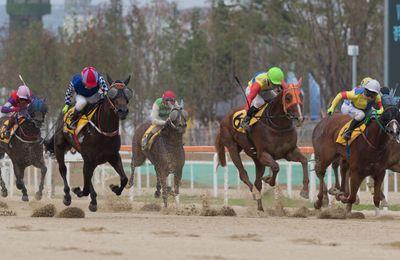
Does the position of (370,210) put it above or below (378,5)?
below

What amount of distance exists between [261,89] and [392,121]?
2.84 meters

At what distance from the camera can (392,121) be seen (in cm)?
1445

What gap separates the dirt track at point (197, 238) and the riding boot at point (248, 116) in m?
1.94

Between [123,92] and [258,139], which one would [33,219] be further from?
[258,139]

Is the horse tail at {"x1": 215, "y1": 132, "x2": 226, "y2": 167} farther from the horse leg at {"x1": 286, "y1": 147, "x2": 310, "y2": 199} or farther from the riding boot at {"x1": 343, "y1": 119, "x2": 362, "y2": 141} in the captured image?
the riding boot at {"x1": 343, "y1": 119, "x2": 362, "y2": 141}

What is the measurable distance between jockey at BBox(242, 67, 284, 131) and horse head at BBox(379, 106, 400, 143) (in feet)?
7.01

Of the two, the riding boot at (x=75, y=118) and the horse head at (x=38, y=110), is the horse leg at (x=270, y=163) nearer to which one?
the riding boot at (x=75, y=118)

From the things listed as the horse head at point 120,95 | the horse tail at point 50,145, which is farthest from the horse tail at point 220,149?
the horse head at point 120,95

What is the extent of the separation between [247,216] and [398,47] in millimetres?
9174

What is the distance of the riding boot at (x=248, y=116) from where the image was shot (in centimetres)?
1691

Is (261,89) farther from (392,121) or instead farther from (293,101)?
(392,121)

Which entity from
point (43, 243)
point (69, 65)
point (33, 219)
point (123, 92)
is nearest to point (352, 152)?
point (123, 92)

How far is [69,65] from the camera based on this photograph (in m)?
40.6

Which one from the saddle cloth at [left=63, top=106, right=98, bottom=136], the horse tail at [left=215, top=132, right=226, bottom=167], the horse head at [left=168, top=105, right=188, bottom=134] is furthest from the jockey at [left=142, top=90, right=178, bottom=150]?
the saddle cloth at [left=63, top=106, right=98, bottom=136]
